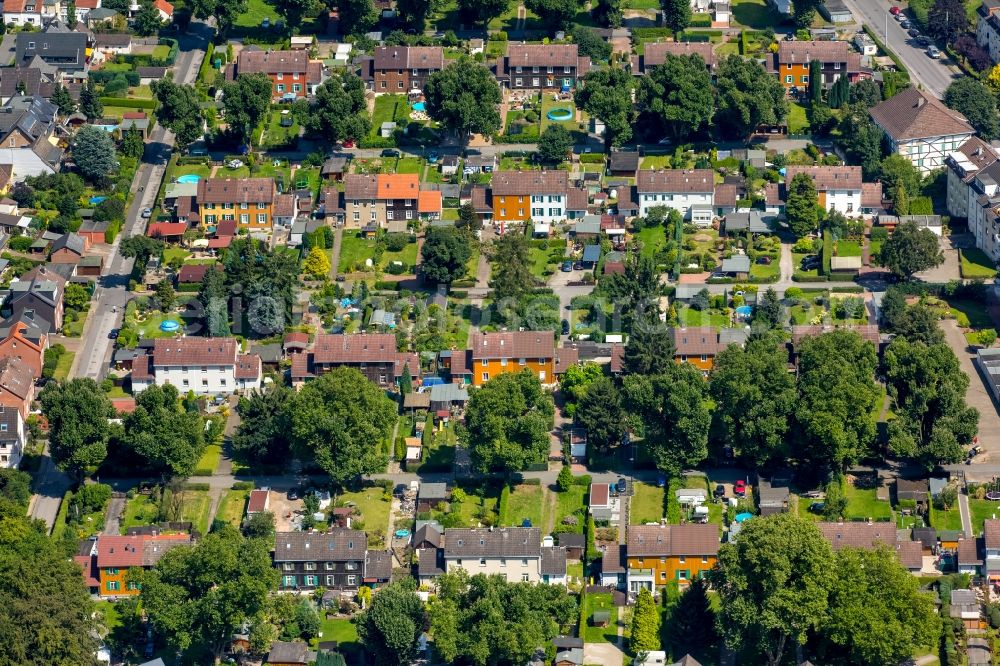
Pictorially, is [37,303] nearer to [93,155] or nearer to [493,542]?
[93,155]

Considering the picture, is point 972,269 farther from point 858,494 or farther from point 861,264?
point 858,494

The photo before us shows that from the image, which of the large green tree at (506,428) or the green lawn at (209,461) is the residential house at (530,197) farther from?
the green lawn at (209,461)

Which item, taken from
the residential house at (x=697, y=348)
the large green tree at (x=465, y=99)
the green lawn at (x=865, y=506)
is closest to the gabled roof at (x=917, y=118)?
the large green tree at (x=465, y=99)

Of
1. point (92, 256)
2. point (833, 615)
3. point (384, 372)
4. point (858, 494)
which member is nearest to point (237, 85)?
point (92, 256)

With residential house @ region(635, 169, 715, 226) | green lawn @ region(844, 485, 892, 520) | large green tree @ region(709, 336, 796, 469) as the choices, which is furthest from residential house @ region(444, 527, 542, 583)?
residential house @ region(635, 169, 715, 226)

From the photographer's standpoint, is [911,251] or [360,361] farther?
[911,251]

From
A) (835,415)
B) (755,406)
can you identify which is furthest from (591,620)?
(835,415)

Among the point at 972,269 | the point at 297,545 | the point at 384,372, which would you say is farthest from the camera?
the point at 972,269
